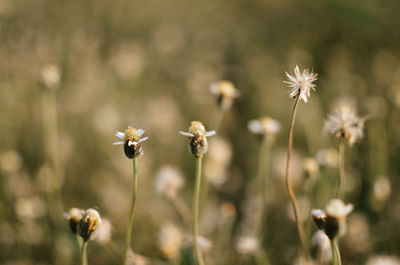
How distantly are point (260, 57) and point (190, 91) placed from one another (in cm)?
84

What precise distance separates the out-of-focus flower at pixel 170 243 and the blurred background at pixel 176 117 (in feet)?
0.06

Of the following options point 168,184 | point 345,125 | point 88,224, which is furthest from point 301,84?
point 168,184

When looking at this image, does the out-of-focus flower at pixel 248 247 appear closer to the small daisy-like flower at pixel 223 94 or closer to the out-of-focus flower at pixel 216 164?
the out-of-focus flower at pixel 216 164

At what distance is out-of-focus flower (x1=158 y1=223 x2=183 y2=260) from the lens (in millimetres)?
1352

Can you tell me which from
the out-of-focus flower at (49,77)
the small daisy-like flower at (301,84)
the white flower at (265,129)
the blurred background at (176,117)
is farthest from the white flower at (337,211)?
the out-of-focus flower at (49,77)

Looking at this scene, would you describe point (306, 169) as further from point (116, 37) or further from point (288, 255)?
point (116, 37)

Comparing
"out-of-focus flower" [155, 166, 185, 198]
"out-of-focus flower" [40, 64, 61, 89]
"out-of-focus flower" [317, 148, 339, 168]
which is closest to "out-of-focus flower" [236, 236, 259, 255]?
"out-of-focus flower" [155, 166, 185, 198]

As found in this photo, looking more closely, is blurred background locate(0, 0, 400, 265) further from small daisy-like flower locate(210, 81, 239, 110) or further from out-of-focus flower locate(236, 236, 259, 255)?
small daisy-like flower locate(210, 81, 239, 110)

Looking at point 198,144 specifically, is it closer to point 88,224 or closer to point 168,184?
point 88,224

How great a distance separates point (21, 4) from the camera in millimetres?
3438

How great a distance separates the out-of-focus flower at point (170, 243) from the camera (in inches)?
53.2

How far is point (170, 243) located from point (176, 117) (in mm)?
1503

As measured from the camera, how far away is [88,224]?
943 millimetres

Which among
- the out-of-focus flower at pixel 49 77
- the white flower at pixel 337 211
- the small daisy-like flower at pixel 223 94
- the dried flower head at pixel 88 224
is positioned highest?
the out-of-focus flower at pixel 49 77
